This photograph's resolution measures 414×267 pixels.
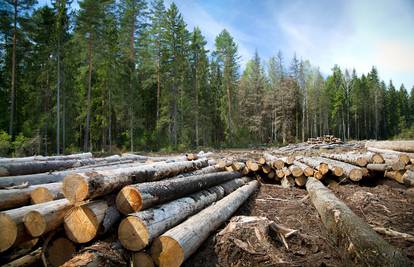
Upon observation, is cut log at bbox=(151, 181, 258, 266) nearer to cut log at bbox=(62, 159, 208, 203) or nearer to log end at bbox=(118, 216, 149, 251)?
log end at bbox=(118, 216, 149, 251)

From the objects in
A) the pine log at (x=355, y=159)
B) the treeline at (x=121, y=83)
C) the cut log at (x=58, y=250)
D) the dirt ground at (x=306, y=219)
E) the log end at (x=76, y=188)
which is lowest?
the dirt ground at (x=306, y=219)

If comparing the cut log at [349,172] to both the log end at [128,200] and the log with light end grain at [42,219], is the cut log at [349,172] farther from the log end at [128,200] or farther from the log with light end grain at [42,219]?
the log with light end grain at [42,219]

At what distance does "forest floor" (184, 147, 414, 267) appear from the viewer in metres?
3.72

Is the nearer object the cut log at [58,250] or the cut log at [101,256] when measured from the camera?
the cut log at [101,256]

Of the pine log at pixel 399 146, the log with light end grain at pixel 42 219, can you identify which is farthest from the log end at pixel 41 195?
the pine log at pixel 399 146

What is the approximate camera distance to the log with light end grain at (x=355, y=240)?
3107 mm

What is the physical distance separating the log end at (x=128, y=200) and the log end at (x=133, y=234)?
10.3 inches

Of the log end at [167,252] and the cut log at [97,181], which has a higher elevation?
the cut log at [97,181]

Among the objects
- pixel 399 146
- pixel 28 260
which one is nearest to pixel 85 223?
pixel 28 260

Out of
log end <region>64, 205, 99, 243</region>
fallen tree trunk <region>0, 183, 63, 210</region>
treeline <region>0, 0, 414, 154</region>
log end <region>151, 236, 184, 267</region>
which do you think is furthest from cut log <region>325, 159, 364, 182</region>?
treeline <region>0, 0, 414, 154</region>

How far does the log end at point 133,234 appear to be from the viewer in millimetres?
3316

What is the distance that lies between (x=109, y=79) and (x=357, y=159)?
2188 cm

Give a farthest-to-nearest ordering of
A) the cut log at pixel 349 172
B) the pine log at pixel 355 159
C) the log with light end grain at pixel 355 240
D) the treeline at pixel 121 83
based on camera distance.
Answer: the treeline at pixel 121 83 → the pine log at pixel 355 159 → the cut log at pixel 349 172 → the log with light end grain at pixel 355 240

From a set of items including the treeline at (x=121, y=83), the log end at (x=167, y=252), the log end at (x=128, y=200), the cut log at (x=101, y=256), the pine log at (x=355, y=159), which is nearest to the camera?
the cut log at (x=101, y=256)
